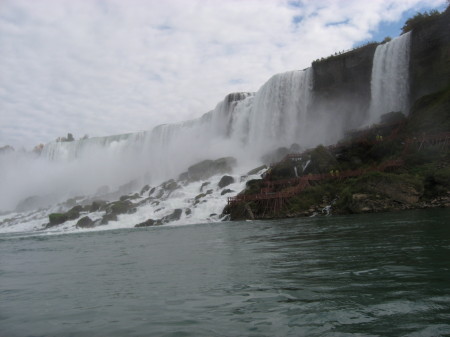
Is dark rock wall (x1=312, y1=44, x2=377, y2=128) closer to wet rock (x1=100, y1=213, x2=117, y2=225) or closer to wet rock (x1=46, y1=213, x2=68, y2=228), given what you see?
wet rock (x1=100, y1=213, x2=117, y2=225)

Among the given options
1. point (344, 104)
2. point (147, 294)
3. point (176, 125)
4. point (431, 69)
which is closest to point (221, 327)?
point (147, 294)

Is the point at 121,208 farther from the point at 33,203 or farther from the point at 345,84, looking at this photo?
the point at 33,203

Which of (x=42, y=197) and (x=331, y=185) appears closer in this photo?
(x=331, y=185)

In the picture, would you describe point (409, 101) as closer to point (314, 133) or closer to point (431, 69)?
point (431, 69)

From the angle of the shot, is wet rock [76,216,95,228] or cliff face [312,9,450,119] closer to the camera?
cliff face [312,9,450,119]

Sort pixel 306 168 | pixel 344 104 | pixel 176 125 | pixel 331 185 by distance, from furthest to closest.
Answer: pixel 176 125
pixel 344 104
pixel 306 168
pixel 331 185

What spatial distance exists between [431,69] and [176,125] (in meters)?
38.9

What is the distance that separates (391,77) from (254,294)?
3396cm

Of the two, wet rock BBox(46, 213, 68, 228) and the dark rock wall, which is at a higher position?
the dark rock wall

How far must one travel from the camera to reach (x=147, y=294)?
20.0ft

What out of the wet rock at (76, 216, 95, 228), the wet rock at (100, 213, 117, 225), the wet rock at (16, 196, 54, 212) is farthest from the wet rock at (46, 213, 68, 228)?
the wet rock at (16, 196, 54, 212)

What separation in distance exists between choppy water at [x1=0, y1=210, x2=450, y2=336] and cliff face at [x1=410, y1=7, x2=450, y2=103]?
26.2 meters

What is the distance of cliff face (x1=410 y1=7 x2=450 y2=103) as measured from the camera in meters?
30.8

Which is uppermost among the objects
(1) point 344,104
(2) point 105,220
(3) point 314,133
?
(1) point 344,104
